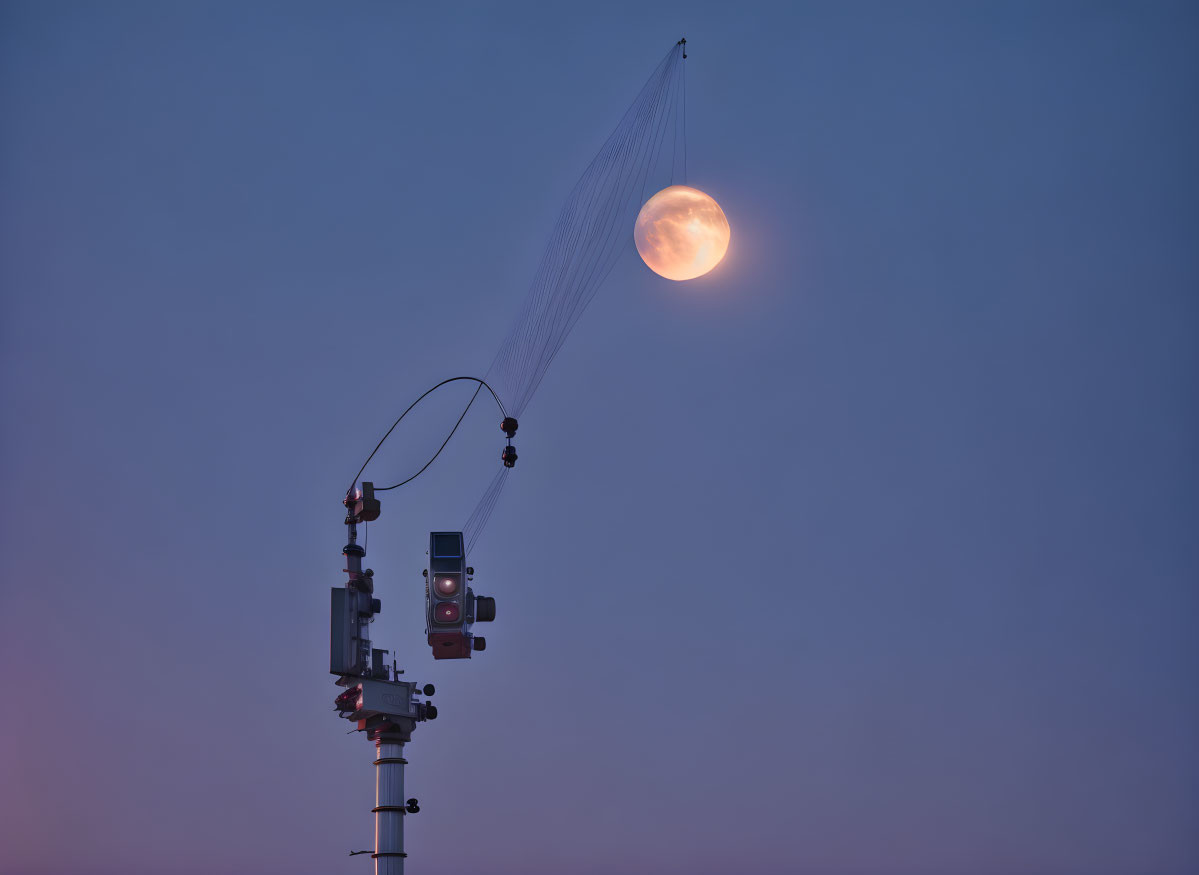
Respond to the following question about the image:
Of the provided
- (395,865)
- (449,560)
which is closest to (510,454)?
(449,560)

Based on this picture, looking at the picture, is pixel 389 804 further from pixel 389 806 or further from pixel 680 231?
pixel 680 231

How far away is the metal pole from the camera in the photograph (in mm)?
33506

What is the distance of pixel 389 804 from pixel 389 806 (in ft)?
0.24

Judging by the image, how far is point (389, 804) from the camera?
34.1 meters

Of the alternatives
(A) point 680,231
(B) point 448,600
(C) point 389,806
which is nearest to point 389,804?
(C) point 389,806

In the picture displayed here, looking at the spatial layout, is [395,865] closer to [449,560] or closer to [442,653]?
[442,653]

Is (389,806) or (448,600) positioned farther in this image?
(389,806)

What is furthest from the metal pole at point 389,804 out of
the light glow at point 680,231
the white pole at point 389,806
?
the light glow at point 680,231

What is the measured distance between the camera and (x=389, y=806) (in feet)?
112

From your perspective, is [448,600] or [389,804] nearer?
[448,600]

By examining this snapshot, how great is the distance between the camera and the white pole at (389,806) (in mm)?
33500

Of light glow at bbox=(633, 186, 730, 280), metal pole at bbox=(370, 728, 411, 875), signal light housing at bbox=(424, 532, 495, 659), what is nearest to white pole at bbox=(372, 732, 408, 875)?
metal pole at bbox=(370, 728, 411, 875)

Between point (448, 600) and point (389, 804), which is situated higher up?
point (448, 600)

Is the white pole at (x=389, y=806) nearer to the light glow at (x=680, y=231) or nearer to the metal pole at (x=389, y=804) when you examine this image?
the metal pole at (x=389, y=804)
